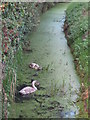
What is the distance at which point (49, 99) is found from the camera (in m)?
4.34

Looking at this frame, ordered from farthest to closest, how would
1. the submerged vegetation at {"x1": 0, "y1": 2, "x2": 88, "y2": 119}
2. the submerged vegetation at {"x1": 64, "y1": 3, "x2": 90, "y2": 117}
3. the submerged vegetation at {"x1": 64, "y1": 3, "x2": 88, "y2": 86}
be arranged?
1. the submerged vegetation at {"x1": 64, "y1": 3, "x2": 88, "y2": 86}
2. the submerged vegetation at {"x1": 64, "y1": 3, "x2": 90, "y2": 117}
3. the submerged vegetation at {"x1": 0, "y1": 2, "x2": 88, "y2": 119}

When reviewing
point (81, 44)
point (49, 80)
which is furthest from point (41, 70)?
point (81, 44)

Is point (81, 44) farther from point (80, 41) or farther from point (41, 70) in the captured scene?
point (41, 70)

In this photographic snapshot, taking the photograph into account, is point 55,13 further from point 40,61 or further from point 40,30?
point 40,61

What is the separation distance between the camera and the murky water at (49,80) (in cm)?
400

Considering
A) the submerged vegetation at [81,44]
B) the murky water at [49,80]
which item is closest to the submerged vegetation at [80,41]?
the submerged vegetation at [81,44]

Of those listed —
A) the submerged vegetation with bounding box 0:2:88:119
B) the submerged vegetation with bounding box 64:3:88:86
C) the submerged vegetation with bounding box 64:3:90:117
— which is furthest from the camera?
the submerged vegetation with bounding box 64:3:88:86

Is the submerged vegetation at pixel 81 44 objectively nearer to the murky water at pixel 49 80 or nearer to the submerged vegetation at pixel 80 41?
the submerged vegetation at pixel 80 41

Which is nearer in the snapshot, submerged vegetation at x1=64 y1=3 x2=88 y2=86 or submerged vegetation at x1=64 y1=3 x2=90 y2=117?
submerged vegetation at x1=64 y1=3 x2=90 y2=117

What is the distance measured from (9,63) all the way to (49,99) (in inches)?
34.0

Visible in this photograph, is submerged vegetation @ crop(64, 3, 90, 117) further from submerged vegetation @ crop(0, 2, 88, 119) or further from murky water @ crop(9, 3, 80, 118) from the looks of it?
murky water @ crop(9, 3, 80, 118)

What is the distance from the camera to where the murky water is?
158 inches

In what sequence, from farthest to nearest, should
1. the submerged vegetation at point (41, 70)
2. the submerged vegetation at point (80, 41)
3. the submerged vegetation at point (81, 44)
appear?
1. the submerged vegetation at point (80, 41)
2. the submerged vegetation at point (81, 44)
3. the submerged vegetation at point (41, 70)

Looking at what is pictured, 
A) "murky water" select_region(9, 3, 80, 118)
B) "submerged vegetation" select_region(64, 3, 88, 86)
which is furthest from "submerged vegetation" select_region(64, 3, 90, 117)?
"murky water" select_region(9, 3, 80, 118)
